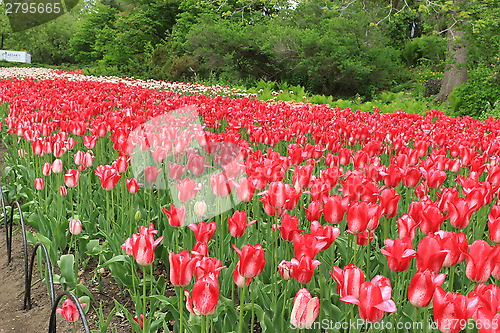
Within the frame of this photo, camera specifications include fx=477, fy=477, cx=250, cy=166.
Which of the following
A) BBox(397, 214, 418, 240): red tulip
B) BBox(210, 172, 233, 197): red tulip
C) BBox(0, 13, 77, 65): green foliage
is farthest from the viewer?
BBox(0, 13, 77, 65): green foliage

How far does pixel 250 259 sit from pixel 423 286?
1.98ft

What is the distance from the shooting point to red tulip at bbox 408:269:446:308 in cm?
154

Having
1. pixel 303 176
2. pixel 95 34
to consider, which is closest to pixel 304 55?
pixel 303 176

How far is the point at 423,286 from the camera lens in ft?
5.11

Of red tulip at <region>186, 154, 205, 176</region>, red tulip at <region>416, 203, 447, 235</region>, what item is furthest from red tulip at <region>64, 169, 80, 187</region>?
red tulip at <region>416, 203, 447, 235</region>

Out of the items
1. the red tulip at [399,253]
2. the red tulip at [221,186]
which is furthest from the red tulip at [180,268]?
the red tulip at [221,186]

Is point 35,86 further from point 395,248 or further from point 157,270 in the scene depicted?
point 395,248

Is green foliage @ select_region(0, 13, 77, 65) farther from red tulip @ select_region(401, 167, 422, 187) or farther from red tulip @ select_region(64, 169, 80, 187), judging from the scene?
red tulip @ select_region(401, 167, 422, 187)

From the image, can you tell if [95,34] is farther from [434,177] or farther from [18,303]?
[434,177]

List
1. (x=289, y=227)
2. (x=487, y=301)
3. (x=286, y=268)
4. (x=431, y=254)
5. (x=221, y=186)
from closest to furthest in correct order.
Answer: (x=487, y=301)
(x=431, y=254)
(x=286, y=268)
(x=289, y=227)
(x=221, y=186)

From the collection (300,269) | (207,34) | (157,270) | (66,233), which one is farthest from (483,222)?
(207,34)

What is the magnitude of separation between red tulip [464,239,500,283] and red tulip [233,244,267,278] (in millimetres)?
743

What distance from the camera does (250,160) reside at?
3.23 metres

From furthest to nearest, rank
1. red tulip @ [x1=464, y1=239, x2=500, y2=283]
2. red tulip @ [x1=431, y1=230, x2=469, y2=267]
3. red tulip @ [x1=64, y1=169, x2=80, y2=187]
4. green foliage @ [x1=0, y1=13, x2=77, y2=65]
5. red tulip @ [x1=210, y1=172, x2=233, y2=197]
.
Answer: green foliage @ [x1=0, y1=13, x2=77, y2=65], red tulip @ [x1=64, y1=169, x2=80, y2=187], red tulip @ [x1=210, y1=172, x2=233, y2=197], red tulip @ [x1=431, y1=230, x2=469, y2=267], red tulip @ [x1=464, y1=239, x2=500, y2=283]
